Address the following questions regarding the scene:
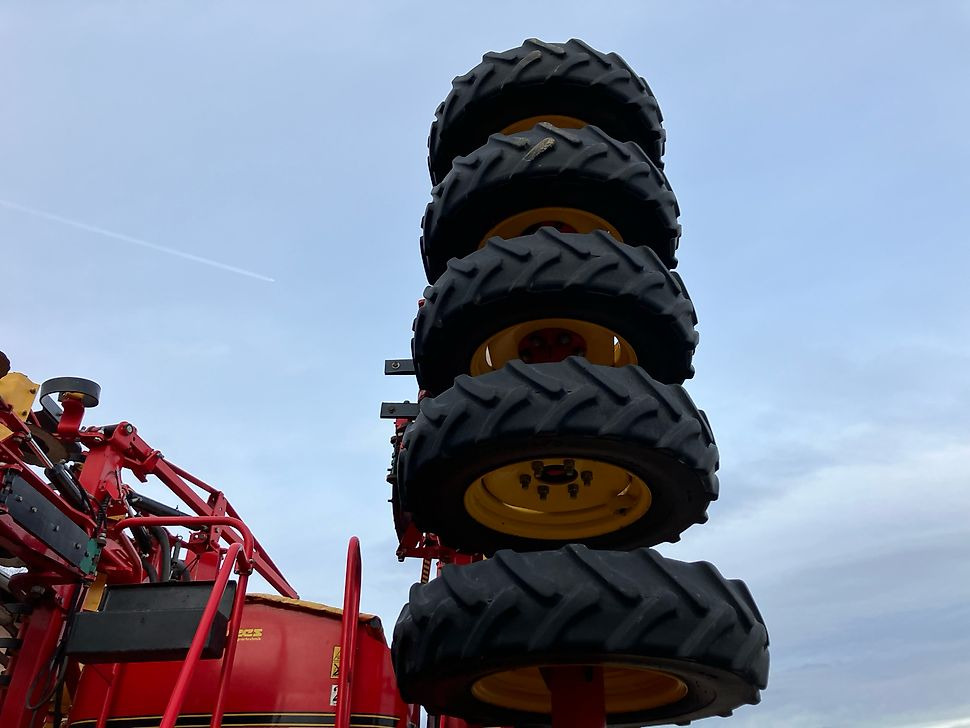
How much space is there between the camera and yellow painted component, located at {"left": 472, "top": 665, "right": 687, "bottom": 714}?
384 centimetres

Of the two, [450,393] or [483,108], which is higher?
[483,108]

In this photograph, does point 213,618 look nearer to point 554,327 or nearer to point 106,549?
point 554,327

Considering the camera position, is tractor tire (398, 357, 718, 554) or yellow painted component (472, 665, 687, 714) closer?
tractor tire (398, 357, 718, 554)

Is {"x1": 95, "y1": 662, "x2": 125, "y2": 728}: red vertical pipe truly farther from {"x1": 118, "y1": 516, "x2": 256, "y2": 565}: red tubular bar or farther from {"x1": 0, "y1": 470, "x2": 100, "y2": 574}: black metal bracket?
{"x1": 0, "y1": 470, "x2": 100, "y2": 574}: black metal bracket

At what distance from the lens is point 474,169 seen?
13.8ft

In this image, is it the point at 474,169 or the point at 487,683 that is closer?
the point at 487,683

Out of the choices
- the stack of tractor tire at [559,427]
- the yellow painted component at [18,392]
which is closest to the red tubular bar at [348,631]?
the stack of tractor tire at [559,427]

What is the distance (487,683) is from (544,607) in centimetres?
127

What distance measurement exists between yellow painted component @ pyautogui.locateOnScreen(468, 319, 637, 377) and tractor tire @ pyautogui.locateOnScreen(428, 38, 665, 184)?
1.52m

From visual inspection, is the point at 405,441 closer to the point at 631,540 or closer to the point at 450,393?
the point at 450,393

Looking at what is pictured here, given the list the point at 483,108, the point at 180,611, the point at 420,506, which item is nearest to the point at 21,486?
the point at 180,611

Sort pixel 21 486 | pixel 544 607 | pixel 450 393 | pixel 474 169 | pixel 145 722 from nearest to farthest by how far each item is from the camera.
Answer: pixel 544 607 → pixel 450 393 → pixel 474 169 → pixel 145 722 → pixel 21 486

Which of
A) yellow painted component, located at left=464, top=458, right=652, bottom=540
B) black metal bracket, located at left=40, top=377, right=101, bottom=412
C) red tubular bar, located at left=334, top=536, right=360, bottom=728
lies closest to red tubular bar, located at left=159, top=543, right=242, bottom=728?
red tubular bar, located at left=334, top=536, right=360, bottom=728

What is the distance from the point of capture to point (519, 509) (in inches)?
171
